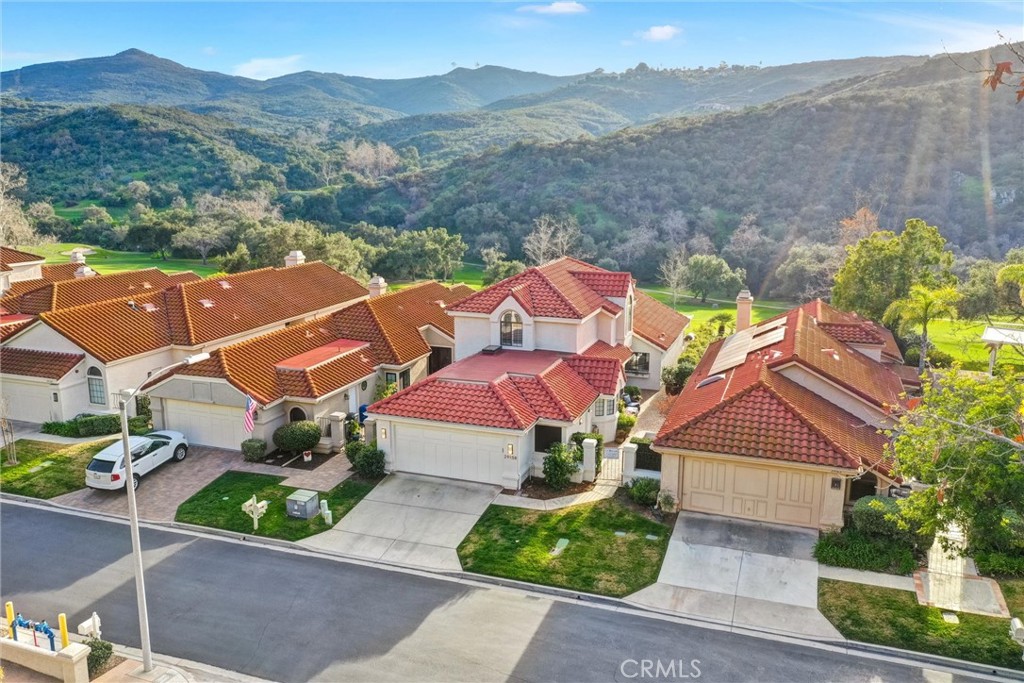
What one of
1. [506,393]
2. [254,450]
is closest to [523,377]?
[506,393]

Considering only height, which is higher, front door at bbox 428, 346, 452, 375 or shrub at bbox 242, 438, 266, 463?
front door at bbox 428, 346, 452, 375

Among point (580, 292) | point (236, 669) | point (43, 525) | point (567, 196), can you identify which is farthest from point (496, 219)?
point (236, 669)

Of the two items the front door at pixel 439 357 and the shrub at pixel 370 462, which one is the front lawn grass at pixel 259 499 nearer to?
the shrub at pixel 370 462

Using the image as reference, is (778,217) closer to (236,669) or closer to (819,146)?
(819,146)

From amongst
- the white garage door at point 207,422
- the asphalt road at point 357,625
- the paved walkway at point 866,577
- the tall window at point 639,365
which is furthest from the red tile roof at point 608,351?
the asphalt road at point 357,625

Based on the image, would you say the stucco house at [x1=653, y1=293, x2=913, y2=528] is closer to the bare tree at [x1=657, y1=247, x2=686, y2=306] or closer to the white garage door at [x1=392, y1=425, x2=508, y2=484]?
the white garage door at [x1=392, y1=425, x2=508, y2=484]

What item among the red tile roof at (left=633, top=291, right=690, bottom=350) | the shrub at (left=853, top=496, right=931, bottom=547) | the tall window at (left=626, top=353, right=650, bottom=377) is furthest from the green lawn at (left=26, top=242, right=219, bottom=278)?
the shrub at (left=853, top=496, right=931, bottom=547)

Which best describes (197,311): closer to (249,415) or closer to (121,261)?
(249,415)
